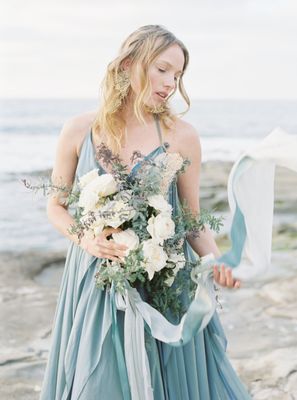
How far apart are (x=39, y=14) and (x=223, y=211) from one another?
5574 mm

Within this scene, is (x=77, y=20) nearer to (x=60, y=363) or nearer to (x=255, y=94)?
(x=255, y=94)

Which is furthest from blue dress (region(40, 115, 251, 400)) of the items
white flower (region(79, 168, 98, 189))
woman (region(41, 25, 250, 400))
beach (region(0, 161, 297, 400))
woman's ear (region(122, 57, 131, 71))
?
beach (region(0, 161, 297, 400))

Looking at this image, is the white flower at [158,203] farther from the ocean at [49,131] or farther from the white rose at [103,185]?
the ocean at [49,131]

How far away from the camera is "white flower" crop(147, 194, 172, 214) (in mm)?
1849

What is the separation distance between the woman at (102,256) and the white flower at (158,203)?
106 millimetres

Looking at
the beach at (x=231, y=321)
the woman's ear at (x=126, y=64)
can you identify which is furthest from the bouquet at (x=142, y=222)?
the beach at (x=231, y=321)

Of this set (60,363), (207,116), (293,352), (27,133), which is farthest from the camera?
(207,116)

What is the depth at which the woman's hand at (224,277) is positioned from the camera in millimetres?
1822

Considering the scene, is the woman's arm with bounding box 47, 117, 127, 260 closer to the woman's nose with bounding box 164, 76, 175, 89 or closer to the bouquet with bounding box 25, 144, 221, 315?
the bouquet with bounding box 25, 144, 221, 315

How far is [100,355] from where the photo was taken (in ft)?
6.39

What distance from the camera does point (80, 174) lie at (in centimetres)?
203

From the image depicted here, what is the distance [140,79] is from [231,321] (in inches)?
119

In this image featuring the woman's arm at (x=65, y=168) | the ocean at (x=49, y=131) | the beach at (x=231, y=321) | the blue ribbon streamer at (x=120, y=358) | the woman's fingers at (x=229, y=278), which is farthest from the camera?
the ocean at (x=49, y=131)

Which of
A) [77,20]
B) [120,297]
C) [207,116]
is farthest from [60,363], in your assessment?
[77,20]
